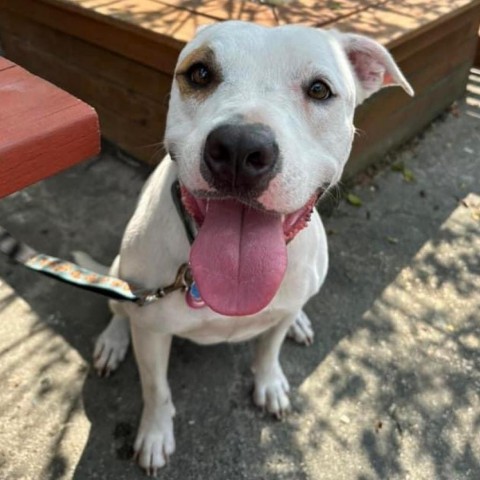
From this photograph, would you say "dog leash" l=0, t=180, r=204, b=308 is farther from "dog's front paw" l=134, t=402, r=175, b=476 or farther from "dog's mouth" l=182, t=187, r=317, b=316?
"dog's front paw" l=134, t=402, r=175, b=476

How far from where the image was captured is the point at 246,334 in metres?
2.67

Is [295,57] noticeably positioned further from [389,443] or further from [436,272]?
[436,272]

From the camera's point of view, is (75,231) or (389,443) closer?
(389,443)

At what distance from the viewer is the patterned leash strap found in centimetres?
224

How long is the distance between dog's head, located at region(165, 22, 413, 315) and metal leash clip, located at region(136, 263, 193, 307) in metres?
0.23

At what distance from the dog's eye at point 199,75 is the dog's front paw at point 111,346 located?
5.04 ft

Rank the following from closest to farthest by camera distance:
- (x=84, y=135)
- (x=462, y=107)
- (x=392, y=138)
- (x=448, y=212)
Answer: (x=84, y=135)
(x=448, y=212)
(x=392, y=138)
(x=462, y=107)

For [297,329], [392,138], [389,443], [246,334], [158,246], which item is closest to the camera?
[158,246]

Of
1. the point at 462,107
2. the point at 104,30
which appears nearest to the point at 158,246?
the point at 104,30

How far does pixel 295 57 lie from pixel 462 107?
4.26 metres

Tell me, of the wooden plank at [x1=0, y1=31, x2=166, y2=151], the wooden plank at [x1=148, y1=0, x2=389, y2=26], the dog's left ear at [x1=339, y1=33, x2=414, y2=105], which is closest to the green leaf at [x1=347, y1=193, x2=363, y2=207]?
the wooden plank at [x1=148, y1=0, x2=389, y2=26]

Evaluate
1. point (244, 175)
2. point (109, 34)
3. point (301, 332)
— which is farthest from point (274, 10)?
point (244, 175)

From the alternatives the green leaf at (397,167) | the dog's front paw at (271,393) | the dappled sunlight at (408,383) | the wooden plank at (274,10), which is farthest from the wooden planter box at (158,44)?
the dog's front paw at (271,393)

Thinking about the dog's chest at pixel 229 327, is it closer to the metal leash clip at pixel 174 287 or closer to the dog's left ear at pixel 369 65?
the metal leash clip at pixel 174 287
